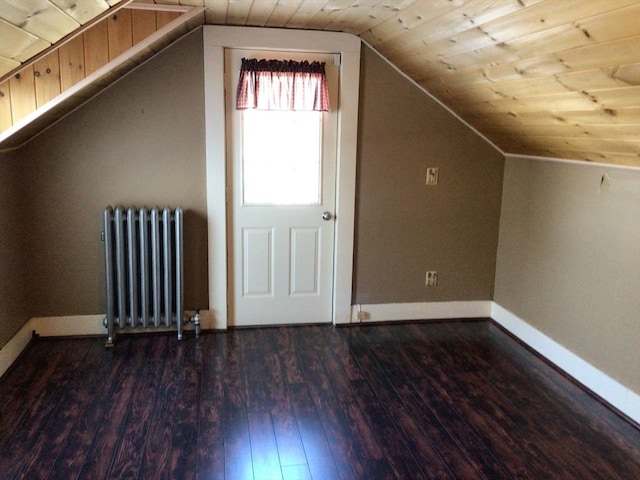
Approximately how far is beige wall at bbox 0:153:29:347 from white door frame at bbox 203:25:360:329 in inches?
46.3

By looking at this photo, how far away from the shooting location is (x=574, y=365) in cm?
333

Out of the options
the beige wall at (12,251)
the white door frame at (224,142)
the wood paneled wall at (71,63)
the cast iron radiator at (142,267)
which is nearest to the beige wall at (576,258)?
the white door frame at (224,142)

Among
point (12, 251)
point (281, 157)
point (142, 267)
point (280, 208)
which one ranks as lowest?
point (142, 267)

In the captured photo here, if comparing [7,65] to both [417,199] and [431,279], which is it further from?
[431,279]

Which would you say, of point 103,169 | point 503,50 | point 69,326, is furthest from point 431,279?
point 69,326

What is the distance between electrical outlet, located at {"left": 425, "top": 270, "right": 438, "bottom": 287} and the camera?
4203 mm

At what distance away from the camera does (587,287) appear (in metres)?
3.25

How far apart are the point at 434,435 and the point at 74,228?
2.60 meters

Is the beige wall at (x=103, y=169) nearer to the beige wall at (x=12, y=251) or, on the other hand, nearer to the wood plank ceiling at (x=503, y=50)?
the beige wall at (x=12, y=251)

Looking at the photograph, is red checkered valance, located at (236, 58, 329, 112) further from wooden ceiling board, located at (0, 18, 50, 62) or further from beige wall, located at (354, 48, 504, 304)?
wooden ceiling board, located at (0, 18, 50, 62)

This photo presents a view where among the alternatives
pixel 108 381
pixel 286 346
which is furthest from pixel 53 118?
pixel 286 346

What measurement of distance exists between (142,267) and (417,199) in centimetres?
199

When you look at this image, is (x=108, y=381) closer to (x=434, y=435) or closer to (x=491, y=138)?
(x=434, y=435)

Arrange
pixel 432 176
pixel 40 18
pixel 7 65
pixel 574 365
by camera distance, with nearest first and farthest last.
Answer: pixel 40 18 → pixel 7 65 → pixel 574 365 → pixel 432 176
